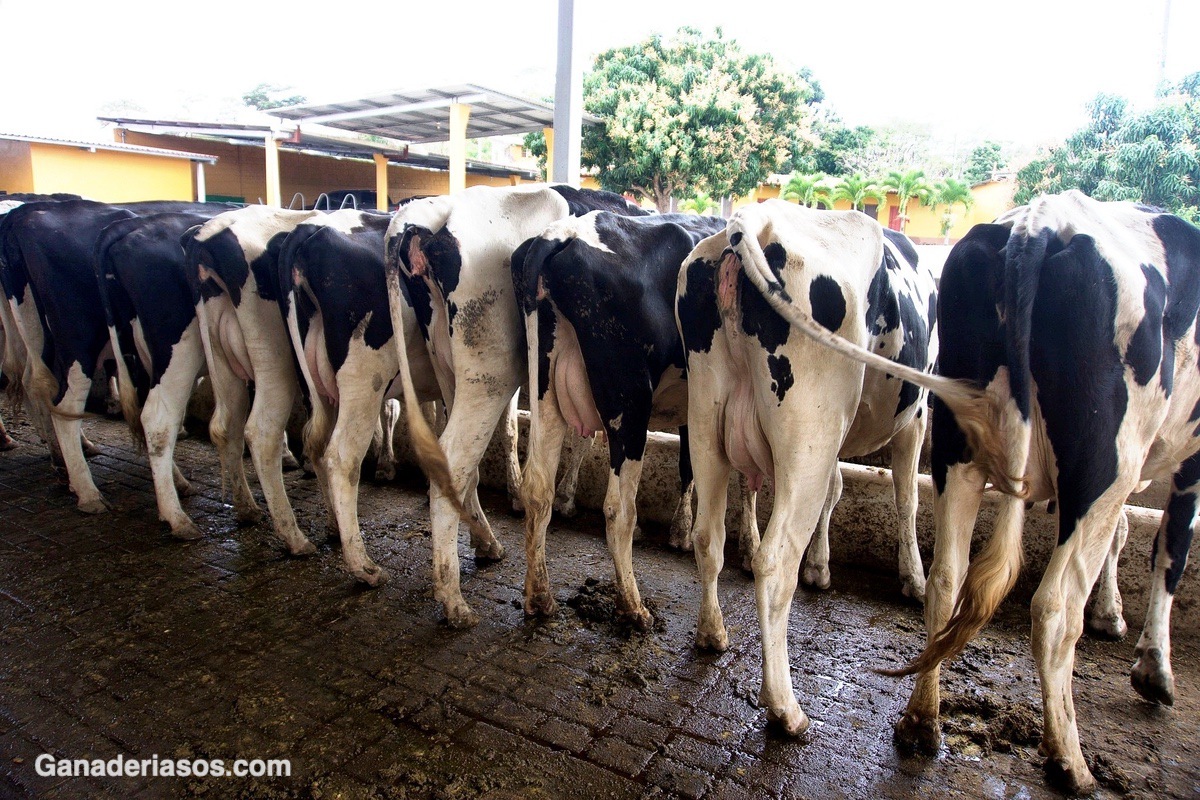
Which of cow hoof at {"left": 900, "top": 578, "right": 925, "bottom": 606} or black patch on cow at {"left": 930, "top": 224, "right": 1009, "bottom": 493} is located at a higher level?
black patch on cow at {"left": 930, "top": 224, "right": 1009, "bottom": 493}

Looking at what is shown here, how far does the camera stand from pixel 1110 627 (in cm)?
371

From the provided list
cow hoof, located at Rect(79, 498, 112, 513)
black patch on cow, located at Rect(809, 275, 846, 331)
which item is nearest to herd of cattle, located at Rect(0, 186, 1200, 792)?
black patch on cow, located at Rect(809, 275, 846, 331)

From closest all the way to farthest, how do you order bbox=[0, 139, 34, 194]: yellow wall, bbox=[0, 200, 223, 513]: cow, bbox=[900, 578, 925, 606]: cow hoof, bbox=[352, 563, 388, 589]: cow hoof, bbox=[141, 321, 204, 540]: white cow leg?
bbox=[900, 578, 925, 606]: cow hoof → bbox=[352, 563, 388, 589]: cow hoof → bbox=[141, 321, 204, 540]: white cow leg → bbox=[0, 200, 223, 513]: cow → bbox=[0, 139, 34, 194]: yellow wall

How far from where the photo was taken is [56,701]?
3154 mm

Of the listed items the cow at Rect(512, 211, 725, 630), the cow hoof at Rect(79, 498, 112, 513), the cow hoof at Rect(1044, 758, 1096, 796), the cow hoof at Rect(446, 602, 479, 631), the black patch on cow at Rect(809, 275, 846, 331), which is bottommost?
the cow hoof at Rect(79, 498, 112, 513)

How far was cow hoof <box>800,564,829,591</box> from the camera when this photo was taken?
430 centimetres

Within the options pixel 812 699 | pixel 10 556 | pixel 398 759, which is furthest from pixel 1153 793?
pixel 10 556

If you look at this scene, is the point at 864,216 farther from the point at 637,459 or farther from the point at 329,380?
the point at 329,380

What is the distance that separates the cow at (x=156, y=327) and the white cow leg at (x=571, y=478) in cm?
251

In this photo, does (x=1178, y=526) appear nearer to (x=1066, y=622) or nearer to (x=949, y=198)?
(x=1066, y=622)

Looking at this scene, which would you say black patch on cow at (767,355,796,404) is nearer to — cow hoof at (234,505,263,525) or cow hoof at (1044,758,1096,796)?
cow hoof at (1044,758,1096,796)

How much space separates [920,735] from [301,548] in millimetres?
3706

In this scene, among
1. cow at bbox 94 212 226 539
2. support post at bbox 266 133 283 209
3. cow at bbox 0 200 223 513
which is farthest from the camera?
support post at bbox 266 133 283 209

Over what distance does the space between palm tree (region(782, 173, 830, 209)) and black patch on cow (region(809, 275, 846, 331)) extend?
1630 cm
